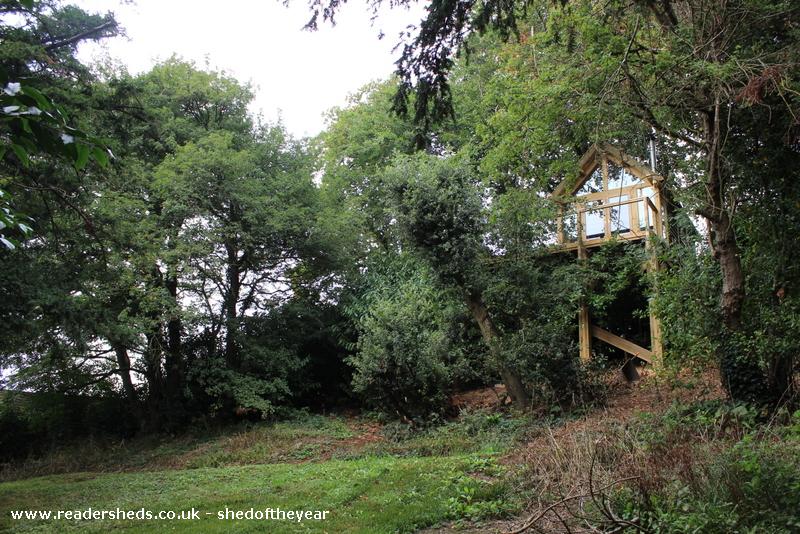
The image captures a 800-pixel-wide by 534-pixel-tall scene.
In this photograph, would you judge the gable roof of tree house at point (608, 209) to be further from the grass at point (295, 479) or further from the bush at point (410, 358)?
the grass at point (295, 479)

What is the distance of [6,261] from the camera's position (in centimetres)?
834

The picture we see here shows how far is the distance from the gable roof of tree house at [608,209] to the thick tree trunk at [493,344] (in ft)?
8.66

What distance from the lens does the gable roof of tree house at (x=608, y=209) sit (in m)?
12.7

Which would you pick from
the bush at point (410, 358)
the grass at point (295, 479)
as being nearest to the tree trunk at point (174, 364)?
the grass at point (295, 479)

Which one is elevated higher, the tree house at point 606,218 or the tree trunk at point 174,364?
the tree house at point 606,218

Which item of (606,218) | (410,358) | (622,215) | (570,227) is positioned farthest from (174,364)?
(622,215)

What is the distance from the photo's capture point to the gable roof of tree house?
12.7 m

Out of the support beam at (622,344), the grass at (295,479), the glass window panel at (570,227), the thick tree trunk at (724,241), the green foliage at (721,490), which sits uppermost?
the glass window panel at (570,227)

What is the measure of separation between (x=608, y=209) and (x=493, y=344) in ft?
15.4

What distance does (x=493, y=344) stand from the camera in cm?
1127

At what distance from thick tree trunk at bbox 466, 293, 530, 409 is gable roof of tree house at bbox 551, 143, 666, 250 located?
264cm

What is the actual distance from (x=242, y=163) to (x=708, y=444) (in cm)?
1333

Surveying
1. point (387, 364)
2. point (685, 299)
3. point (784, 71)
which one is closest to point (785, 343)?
point (685, 299)

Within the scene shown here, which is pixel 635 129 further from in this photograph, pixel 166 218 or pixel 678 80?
pixel 166 218
